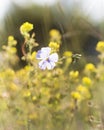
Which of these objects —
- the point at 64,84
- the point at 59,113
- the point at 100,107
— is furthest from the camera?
the point at 64,84

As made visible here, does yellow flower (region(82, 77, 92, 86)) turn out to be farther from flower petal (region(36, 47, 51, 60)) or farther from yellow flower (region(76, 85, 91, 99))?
flower petal (region(36, 47, 51, 60))

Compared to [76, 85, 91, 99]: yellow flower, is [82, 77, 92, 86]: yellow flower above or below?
above

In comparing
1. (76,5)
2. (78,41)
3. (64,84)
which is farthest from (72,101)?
(76,5)

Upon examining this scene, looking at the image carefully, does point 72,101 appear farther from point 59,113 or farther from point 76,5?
point 76,5

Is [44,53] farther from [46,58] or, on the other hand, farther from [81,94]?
[81,94]

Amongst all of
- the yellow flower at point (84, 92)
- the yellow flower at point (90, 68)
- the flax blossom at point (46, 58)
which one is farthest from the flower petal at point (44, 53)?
the yellow flower at point (90, 68)

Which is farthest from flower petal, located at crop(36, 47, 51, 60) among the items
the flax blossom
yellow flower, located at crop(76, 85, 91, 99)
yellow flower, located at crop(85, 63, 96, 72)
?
yellow flower, located at crop(85, 63, 96, 72)

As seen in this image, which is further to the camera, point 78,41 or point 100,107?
point 78,41

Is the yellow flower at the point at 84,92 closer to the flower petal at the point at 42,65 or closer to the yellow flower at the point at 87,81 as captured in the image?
the yellow flower at the point at 87,81

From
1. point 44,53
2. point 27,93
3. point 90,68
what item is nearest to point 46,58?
point 44,53
